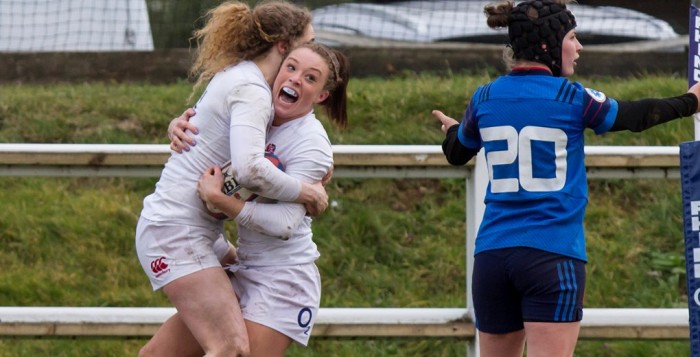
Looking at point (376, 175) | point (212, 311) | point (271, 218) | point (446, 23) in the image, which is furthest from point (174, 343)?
point (446, 23)

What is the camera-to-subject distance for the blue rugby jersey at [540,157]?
3793 millimetres

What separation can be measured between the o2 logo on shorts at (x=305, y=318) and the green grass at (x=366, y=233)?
1912 mm

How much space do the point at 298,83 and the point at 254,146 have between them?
31cm

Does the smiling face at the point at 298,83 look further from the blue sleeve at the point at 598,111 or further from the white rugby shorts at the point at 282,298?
the blue sleeve at the point at 598,111

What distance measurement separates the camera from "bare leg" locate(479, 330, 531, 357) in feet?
13.0

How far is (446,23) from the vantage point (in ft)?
31.8

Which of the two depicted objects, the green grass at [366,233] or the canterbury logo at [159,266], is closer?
the canterbury logo at [159,266]

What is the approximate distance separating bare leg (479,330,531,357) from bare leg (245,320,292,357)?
65 cm

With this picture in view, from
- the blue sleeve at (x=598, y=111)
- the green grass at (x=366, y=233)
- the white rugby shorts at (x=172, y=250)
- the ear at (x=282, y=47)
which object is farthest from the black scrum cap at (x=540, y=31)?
the green grass at (x=366, y=233)

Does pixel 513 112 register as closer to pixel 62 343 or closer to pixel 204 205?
pixel 204 205

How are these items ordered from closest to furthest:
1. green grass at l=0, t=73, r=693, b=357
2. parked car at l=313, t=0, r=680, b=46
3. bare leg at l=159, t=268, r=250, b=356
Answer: bare leg at l=159, t=268, r=250, b=356, green grass at l=0, t=73, r=693, b=357, parked car at l=313, t=0, r=680, b=46

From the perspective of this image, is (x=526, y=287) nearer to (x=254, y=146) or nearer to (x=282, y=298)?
(x=282, y=298)

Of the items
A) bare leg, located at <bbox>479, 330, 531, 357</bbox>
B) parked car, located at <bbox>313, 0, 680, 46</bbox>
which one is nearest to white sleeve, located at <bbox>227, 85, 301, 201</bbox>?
bare leg, located at <bbox>479, 330, 531, 357</bbox>

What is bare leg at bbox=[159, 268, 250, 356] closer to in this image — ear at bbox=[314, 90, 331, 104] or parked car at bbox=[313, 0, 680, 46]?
ear at bbox=[314, 90, 331, 104]
